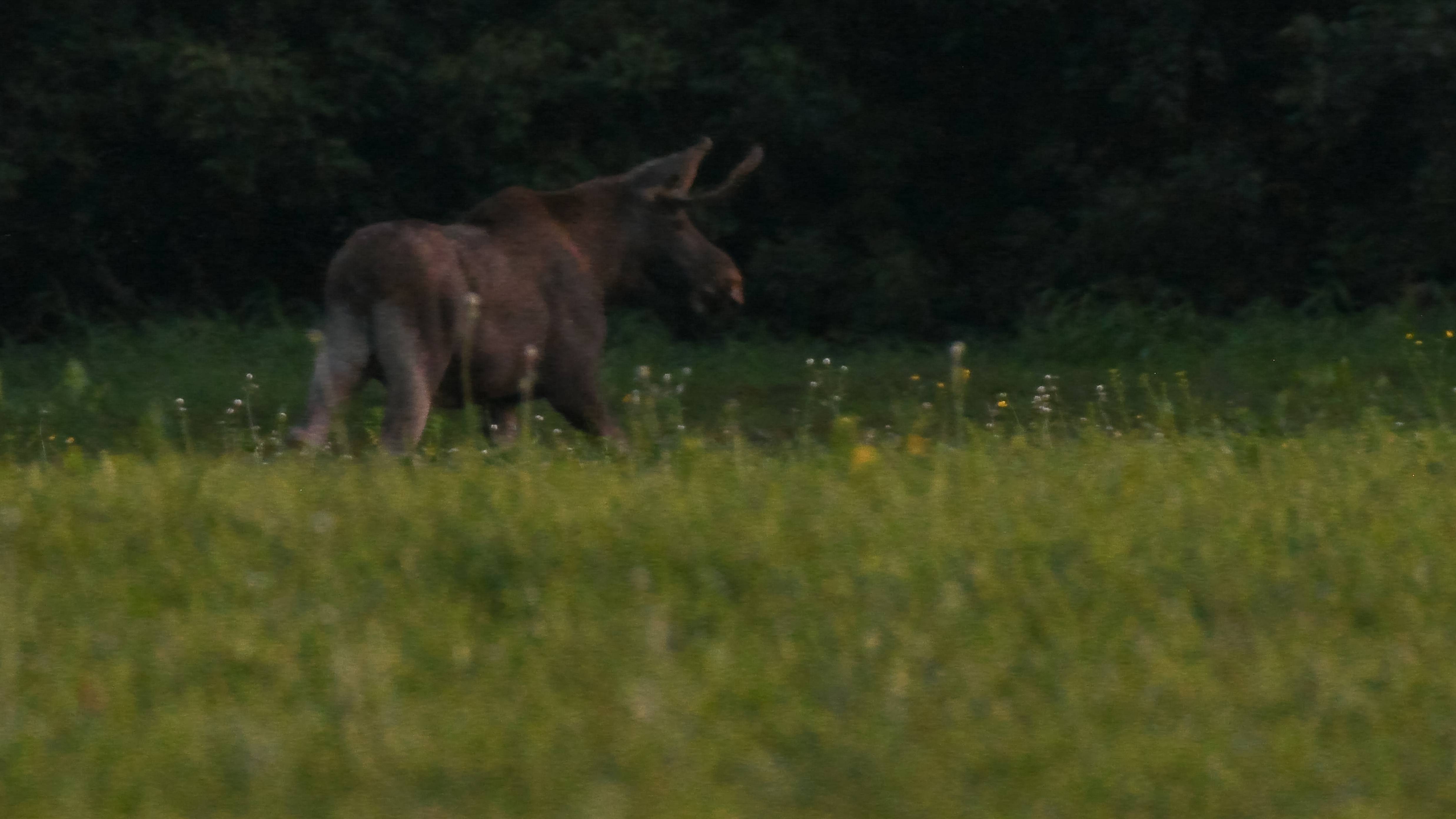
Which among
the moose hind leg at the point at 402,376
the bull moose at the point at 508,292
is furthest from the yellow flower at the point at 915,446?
the moose hind leg at the point at 402,376

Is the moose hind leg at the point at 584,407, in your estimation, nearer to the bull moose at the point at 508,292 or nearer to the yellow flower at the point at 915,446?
the bull moose at the point at 508,292

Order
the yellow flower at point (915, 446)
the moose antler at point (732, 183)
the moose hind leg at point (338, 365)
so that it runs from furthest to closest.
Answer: the moose antler at point (732, 183), the moose hind leg at point (338, 365), the yellow flower at point (915, 446)

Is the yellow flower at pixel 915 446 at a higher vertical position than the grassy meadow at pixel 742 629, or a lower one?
lower

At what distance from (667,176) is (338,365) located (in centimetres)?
222

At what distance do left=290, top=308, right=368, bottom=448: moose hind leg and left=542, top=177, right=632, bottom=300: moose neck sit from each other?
4.46 ft

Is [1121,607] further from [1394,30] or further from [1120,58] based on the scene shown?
[1120,58]

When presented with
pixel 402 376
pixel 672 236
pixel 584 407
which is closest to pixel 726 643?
pixel 402 376

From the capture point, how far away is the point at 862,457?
6059 mm

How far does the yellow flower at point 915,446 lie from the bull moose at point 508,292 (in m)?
1.28

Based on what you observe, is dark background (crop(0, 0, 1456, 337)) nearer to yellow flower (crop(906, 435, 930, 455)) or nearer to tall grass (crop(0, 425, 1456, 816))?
yellow flower (crop(906, 435, 930, 455))

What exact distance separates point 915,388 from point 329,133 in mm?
8042

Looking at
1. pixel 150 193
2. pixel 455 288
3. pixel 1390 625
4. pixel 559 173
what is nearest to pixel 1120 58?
pixel 559 173

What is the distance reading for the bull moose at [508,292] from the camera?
7.74 meters

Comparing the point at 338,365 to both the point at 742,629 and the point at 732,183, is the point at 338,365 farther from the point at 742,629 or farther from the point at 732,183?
the point at 742,629
